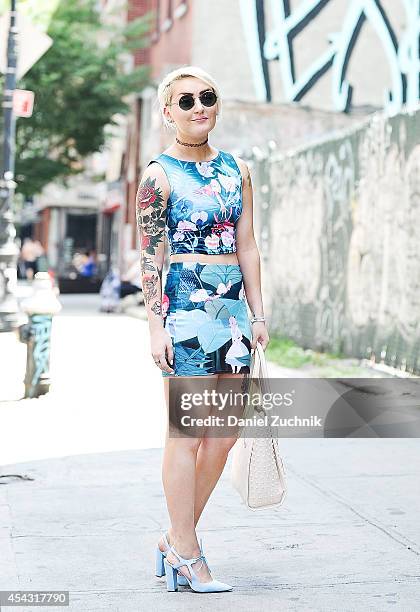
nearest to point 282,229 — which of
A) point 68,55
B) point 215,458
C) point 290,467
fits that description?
point 290,467

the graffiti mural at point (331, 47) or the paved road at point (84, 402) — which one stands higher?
the graffiti mural at point (331, 47)

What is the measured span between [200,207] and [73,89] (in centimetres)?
2701

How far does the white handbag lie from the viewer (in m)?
4.39

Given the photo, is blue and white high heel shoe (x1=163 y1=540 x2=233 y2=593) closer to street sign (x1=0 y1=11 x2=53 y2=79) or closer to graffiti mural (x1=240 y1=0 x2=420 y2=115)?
street sign (x1=0 y1=11 x2=53 y2=79)

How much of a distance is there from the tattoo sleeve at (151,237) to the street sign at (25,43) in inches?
500

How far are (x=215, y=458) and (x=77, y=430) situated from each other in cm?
389

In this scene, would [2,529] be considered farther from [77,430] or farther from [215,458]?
[77,430]

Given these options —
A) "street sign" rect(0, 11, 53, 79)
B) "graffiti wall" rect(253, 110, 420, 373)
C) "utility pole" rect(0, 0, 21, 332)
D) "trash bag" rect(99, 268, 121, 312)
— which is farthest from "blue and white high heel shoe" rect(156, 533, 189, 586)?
"trash bag" rect(99, 268, 121, 312)

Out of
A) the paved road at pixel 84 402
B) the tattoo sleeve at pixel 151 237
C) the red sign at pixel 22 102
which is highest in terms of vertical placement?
the red sign at pixel 22 102

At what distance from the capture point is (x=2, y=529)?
5.30 m

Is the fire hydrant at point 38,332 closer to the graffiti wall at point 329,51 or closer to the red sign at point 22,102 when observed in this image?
the red sign at point 22,102

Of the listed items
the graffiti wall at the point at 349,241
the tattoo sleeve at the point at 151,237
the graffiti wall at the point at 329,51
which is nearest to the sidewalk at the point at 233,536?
the tattoo sleeve at the point at 151,237

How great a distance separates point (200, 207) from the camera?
14.4 ft

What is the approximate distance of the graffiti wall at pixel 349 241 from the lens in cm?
1080
